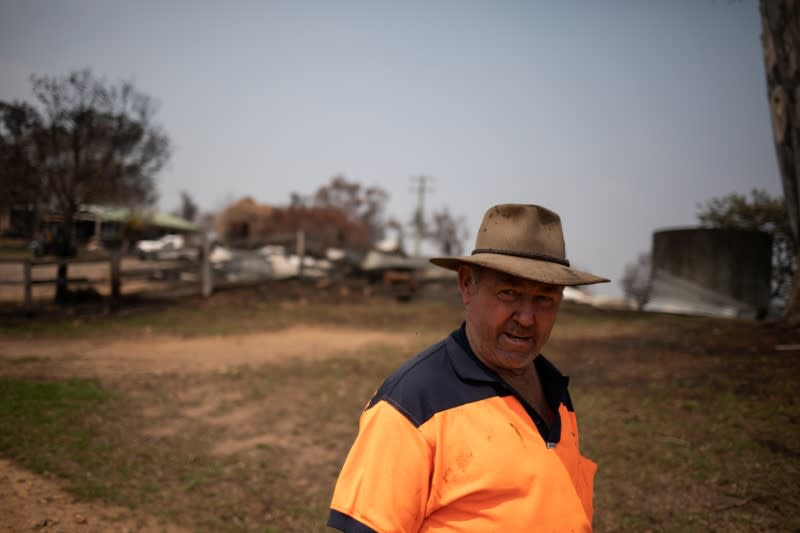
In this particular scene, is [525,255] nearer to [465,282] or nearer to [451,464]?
[465,282]

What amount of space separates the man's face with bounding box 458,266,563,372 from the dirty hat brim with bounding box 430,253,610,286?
66 millimetres

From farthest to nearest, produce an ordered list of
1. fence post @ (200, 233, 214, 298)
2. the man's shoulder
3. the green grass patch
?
fence post @ (200, 233, 214, 298), the green grass patch, the man's shoulder

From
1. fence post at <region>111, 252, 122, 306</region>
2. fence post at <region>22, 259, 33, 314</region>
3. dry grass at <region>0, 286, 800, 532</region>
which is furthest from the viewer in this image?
fence post at <region>111, 252, 122, 306</region>

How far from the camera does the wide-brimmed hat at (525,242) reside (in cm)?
182

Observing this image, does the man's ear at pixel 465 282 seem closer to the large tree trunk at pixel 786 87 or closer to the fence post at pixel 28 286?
the large tree trunk at pixel 786 87

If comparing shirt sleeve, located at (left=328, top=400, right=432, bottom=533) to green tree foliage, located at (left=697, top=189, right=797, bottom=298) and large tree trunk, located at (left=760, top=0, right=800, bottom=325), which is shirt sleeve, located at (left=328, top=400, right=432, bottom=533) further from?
green tree foliage, located at (left=697, top=189, right=797, bottom=298)

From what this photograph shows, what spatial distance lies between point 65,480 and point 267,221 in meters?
34.9

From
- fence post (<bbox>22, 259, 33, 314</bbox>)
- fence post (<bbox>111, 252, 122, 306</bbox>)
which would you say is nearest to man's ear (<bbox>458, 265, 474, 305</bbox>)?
fence post (<bbox>22, 259, 33, 314</bbox>)

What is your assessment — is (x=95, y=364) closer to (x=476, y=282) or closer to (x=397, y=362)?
(x=397, y=362)

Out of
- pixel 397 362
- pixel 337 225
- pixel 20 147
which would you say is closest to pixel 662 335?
pixel 397 362

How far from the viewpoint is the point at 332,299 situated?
1692cm

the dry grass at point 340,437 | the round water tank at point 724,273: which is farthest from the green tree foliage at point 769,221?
the dry grass at point 340,437

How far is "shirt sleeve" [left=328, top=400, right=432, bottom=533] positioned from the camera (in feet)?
4.88

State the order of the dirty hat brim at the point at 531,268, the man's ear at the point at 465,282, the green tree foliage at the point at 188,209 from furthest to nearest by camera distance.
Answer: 1. the green tree foliage at the point at 188,209
2. the man's ear at the point at 465,282
3. the dirty hat brim at the point at 531,268
